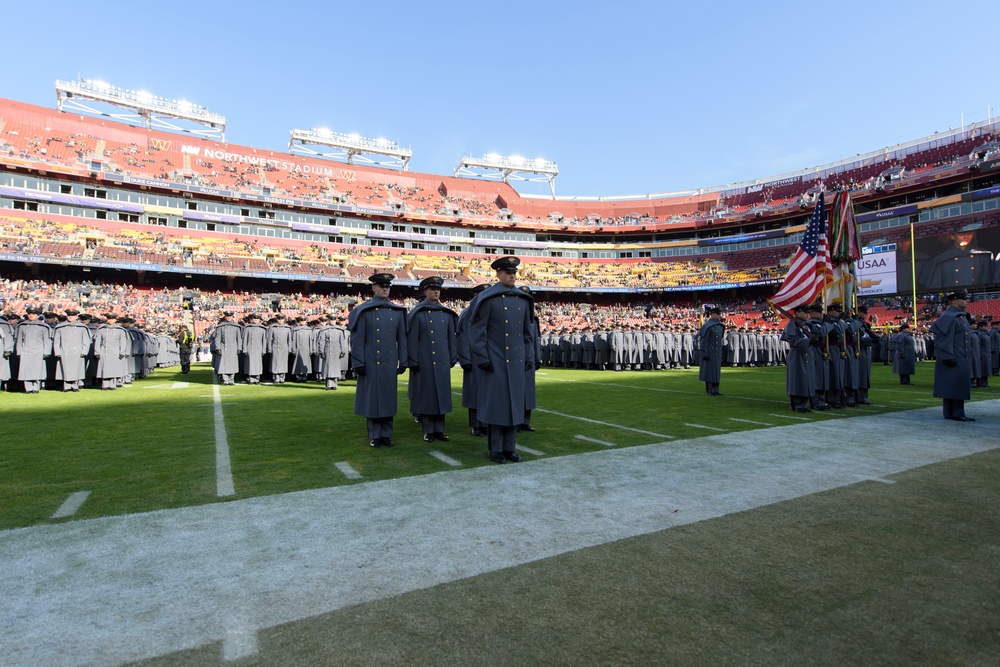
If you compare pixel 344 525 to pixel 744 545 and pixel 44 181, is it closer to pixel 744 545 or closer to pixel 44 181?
pixel 744 545

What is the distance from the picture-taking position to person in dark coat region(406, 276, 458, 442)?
6.63m

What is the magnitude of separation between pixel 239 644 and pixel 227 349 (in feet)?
45.4

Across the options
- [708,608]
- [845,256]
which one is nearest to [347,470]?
[708,608]

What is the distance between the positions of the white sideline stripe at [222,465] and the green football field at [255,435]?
0.05m

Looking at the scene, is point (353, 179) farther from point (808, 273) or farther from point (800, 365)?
point (800, 365)

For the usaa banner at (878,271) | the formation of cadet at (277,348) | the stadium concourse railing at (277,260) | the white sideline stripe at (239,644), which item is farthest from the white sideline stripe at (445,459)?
the usaa banner at (878,271)

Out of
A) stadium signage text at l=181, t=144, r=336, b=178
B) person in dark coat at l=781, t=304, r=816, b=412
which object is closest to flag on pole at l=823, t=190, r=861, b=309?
person in dark coat at l=781, t=304, r=816, b=412

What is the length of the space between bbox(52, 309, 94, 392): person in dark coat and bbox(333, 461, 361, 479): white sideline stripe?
1096 centimetres

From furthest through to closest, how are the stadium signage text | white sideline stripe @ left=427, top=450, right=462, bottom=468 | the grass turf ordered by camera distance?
1. the stadium signage text
2. white sideline stripe @ left=427, top=450, right=462, bottom=468
3. the grass turf

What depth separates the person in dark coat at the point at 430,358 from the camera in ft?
21.8

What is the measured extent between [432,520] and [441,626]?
1.33m

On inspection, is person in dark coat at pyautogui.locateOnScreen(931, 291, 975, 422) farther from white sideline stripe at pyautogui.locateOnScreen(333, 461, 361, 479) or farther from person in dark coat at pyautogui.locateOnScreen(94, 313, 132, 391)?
person in dark coat at pyautogui.locateOnScreen(94, 313, 132, 391)

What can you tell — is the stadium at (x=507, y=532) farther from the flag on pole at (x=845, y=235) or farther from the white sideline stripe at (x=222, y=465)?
the flag on pole at (x=845, y=235)

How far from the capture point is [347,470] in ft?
16.4
